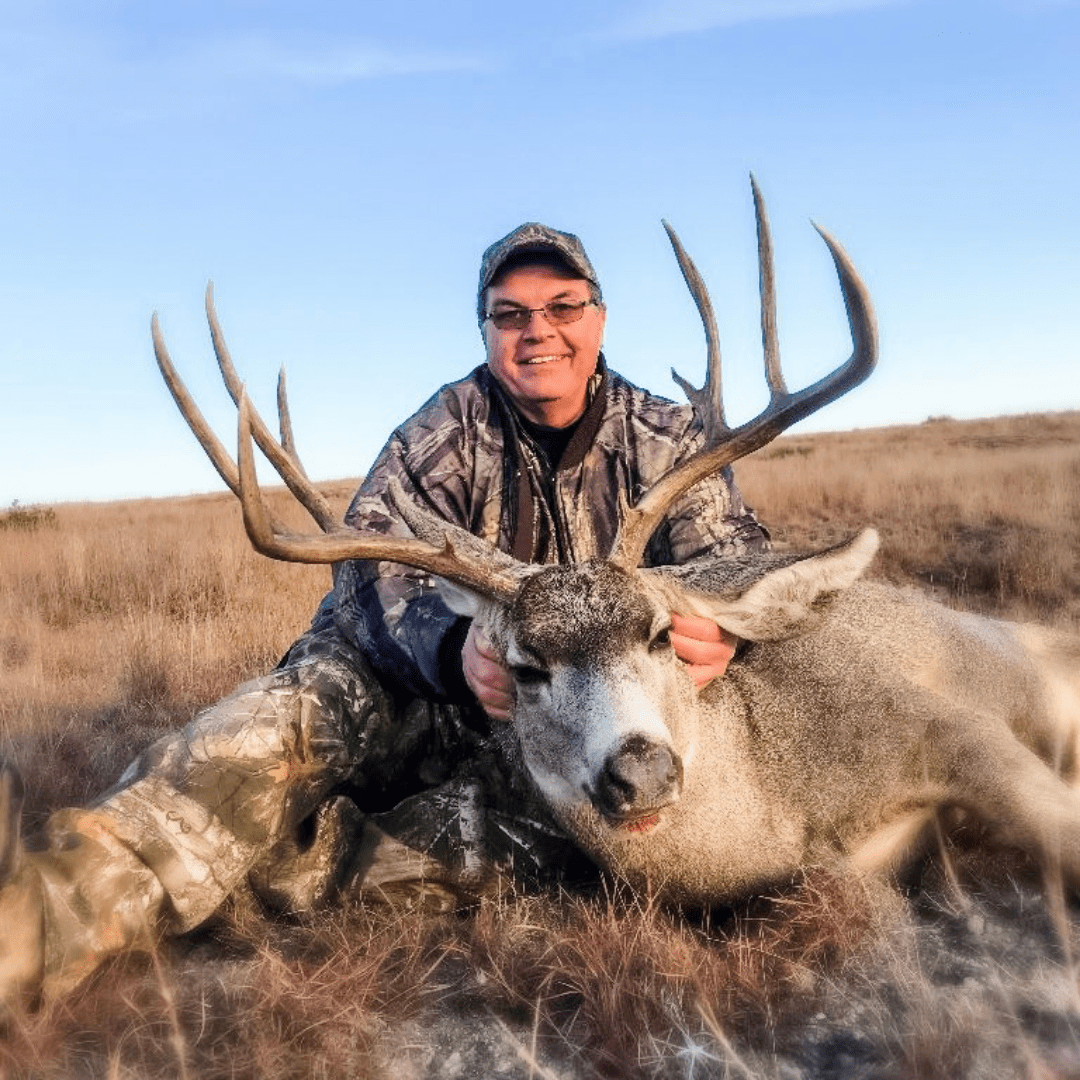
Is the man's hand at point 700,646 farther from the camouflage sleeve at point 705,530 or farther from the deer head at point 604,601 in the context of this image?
the camouflage sleeve at point 705,530

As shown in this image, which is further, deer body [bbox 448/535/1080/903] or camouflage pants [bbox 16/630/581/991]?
camouflage pants [bbox 16/630/581/991]

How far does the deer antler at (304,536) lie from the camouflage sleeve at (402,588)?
234 mm

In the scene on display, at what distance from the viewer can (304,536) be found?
11.7 feet

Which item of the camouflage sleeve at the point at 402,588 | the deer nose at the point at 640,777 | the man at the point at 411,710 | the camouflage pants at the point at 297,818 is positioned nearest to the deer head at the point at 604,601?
the deer nose at the point at 640,777

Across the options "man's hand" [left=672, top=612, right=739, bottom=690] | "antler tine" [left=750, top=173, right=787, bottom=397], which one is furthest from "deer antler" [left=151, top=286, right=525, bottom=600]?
"antler tine" [left=750, top=173, right=787, bottom=397]

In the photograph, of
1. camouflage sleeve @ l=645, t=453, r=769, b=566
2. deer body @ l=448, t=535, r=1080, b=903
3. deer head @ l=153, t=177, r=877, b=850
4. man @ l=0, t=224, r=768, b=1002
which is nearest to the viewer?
deer head @ l=153, t=177, r=877, b=850

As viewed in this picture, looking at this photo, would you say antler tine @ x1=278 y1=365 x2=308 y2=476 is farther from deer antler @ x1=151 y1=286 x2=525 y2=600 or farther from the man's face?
the man's face

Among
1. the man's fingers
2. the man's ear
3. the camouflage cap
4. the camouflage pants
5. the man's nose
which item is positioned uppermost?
the camouflage cap

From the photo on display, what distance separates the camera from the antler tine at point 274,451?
377 centimetres

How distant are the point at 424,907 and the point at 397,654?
96 cm

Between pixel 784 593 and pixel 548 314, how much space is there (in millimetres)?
2157

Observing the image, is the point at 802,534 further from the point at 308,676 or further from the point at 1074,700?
the point at 308,676

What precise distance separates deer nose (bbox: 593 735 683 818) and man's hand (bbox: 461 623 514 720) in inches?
27.8

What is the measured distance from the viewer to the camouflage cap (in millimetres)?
5355
